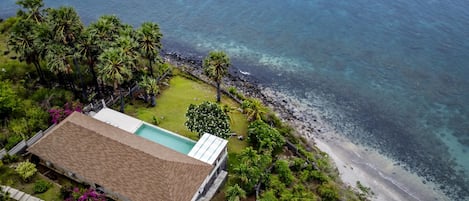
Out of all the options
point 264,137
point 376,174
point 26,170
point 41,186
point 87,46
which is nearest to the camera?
point 41,186

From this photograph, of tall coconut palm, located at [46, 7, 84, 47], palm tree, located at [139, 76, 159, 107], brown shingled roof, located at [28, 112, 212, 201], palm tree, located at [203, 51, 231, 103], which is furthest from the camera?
palm tree, located at [203, 51, 231, 103]

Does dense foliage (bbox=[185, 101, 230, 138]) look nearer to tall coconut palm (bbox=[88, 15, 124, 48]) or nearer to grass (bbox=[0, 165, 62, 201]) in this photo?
tall coconut palm (bbox=[88, 15, 124, 48])

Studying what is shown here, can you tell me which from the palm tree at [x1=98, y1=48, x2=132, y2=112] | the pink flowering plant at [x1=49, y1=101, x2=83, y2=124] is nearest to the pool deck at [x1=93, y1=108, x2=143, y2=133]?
the pink flowering plant at [x1=49, y1=101, x2=83, y2=124]

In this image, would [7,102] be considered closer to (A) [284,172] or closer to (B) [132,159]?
(B) [132,159]

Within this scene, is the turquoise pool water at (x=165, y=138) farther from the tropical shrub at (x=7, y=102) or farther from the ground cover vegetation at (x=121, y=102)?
the tropical shrub at (x=7, y=102)

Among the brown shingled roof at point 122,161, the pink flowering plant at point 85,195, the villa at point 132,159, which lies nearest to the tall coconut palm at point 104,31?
the villa at point 132,159

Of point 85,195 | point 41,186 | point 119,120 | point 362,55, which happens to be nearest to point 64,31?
point 119,120
